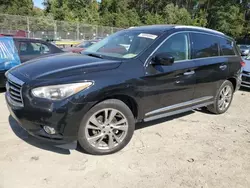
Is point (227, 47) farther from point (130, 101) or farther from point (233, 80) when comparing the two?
point (130, 101)

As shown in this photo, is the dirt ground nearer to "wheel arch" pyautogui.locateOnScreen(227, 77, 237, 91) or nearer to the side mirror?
the side mirror

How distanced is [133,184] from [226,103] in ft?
11.6

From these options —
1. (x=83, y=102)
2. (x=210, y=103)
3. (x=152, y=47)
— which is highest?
(x=152, y=47)

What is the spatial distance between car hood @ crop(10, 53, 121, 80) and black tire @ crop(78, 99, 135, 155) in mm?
466

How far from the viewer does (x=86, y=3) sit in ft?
175

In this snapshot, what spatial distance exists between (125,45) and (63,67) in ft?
4.02

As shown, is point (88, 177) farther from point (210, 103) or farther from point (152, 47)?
point (210, 103)

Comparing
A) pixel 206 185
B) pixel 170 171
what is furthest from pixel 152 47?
pixel 206 185

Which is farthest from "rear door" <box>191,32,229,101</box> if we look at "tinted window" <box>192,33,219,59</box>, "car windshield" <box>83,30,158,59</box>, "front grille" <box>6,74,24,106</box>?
"front grille" <box>6,74,24,106</box>

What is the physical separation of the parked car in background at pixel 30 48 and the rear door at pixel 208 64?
405 cm

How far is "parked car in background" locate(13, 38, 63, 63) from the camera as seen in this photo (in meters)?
6.50

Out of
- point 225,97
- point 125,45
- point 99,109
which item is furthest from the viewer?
point 225,97

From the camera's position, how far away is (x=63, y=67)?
323 cm

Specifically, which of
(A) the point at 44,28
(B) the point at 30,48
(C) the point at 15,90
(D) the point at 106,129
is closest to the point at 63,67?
(C) the point at 15,90
